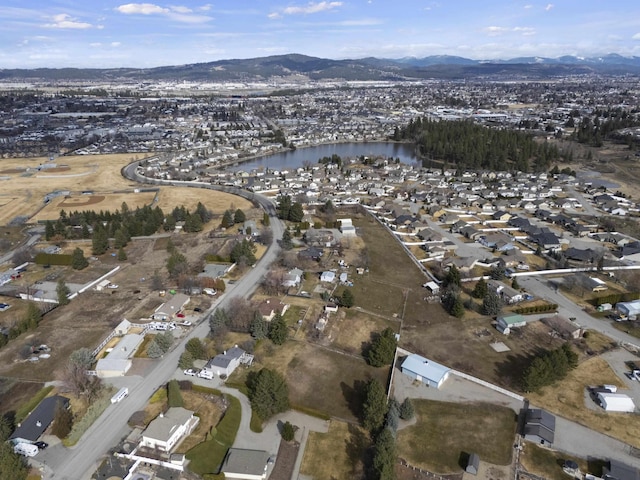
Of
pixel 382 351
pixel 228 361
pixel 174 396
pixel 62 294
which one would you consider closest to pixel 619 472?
pixel 382 351

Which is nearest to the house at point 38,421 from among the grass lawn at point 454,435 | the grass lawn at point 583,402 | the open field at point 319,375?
the open field at point 319,375

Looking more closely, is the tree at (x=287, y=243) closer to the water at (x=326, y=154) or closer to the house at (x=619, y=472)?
the house at (x=619, y=472)

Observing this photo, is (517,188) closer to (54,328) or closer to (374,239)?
(374,239)

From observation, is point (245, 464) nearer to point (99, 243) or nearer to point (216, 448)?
point (216, 448)

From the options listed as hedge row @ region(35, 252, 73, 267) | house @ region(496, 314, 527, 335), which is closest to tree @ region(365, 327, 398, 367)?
house @ region(496, 314, 527, 335)

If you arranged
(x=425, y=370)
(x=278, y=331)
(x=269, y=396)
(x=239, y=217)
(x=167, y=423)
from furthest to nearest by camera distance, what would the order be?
(x=239, y=217) < (x=278, y=331) < (x=425, y=370) < (x=269, y=396) < (x=167, y=423)

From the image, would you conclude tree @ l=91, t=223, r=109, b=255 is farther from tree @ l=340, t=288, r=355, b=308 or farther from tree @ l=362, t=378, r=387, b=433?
tree @ l=362, t=378, r=387, b=433
